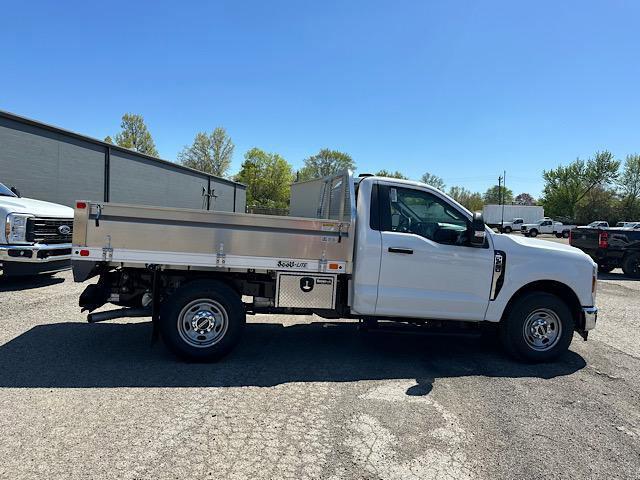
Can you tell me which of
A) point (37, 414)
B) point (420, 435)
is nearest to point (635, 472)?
point (420, 435)

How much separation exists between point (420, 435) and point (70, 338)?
14.6ft

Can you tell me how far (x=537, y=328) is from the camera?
18.3ft

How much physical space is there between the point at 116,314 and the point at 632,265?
1631 cm

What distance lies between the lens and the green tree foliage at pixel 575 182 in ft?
225

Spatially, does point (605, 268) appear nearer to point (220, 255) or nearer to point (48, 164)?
point (220, 255)

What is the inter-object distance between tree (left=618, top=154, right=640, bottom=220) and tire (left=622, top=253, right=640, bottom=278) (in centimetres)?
5983

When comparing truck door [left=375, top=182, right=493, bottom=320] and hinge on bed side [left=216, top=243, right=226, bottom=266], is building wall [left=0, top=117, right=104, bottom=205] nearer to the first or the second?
hinge on bed side [left=216, top=243, right=226, bottom=266]

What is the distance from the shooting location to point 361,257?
16.9ft

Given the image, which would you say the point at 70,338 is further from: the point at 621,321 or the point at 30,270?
the point at 621,321

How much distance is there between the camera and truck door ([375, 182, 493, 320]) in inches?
205

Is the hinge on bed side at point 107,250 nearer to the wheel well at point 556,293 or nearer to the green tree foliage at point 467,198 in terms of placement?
the wheel well at point 556,293

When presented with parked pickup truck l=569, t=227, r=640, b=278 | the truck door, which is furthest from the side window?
parked pickup truck l=569, t=227, r=640, b=278

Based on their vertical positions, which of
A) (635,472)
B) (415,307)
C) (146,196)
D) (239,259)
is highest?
(146,196)

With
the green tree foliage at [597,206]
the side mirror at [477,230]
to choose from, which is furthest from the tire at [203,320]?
the green tree foliage at [597,206]
